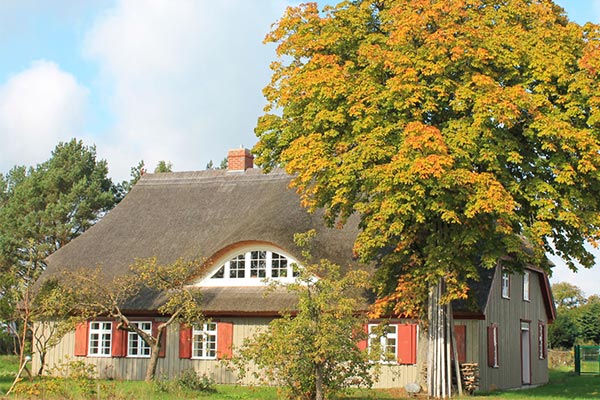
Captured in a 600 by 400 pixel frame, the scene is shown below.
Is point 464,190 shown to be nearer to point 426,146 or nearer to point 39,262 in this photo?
point 426,146

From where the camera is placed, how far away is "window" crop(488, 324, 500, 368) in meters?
26.2

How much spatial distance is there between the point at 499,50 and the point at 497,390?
1105 centimetres

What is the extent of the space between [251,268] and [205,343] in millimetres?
2872

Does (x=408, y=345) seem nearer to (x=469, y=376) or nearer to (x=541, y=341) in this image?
(x=469, y=376)

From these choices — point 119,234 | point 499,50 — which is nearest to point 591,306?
point 119,234

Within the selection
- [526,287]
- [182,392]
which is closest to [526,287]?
[526,287]

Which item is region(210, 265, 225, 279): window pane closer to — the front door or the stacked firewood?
the stacked firewood

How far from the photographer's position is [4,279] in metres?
24.8

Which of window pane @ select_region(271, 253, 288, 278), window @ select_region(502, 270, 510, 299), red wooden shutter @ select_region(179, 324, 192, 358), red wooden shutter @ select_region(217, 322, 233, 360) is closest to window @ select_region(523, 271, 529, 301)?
window @ select_region(502, 270, 510, 299)

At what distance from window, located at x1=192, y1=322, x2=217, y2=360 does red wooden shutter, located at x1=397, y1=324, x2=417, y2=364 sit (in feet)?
20.4

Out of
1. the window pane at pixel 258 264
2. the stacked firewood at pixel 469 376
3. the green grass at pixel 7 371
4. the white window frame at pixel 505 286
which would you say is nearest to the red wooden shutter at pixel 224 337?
the window pane at pixel 258 264

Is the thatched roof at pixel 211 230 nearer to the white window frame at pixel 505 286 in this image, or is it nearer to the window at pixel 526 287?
the white window frame at pixel 505 286

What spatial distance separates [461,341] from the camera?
82.0 ft

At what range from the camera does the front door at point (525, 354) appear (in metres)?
30.4
